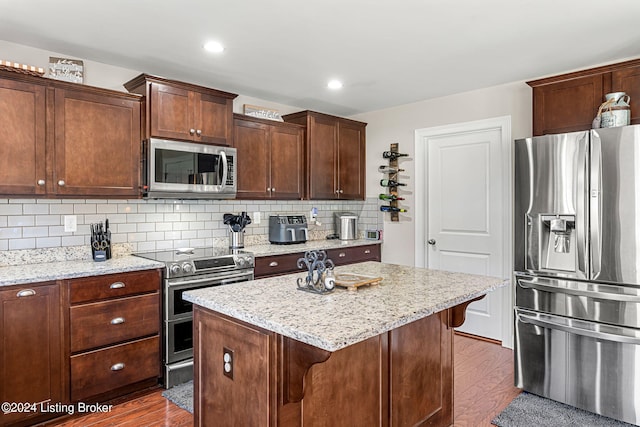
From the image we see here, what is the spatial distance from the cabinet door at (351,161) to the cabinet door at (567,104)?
6.76 ft

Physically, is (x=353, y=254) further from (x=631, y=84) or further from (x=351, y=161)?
(x=631, y=84)

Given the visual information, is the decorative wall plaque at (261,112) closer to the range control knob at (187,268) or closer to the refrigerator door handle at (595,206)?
the range control knob at (187,268)

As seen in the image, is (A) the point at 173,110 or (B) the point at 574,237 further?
(A) the point at 173,110

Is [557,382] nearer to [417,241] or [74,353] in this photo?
[417,241]

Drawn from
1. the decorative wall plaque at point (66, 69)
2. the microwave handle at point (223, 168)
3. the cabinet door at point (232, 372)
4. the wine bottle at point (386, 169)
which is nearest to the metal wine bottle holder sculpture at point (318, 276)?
the cabinet door at point (232, 372)

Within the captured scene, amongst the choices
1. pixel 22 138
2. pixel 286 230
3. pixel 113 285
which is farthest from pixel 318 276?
pixel 286 230

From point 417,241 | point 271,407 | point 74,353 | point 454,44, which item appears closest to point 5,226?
point 74,353

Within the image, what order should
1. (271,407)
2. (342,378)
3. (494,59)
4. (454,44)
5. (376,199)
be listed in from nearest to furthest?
(271,407)
(342,378)
(454,44)
(494,59)
(376,199)

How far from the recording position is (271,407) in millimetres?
1483

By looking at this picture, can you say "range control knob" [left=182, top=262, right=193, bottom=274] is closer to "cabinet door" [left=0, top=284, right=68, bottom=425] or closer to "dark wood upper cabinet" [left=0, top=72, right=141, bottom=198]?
"dark wood upper cabinet" [left=0, top=72, right=141, bottom=198]

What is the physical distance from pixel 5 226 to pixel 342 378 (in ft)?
8.52

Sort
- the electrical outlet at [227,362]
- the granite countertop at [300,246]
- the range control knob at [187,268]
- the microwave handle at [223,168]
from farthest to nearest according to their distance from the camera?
the granite countertop at [300,246] < the microwave handle at [223,168] < the range control knob at [187,268] < the electrical outlet at [227,362]

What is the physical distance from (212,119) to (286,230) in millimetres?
1394

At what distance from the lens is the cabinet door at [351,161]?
4676 mm
